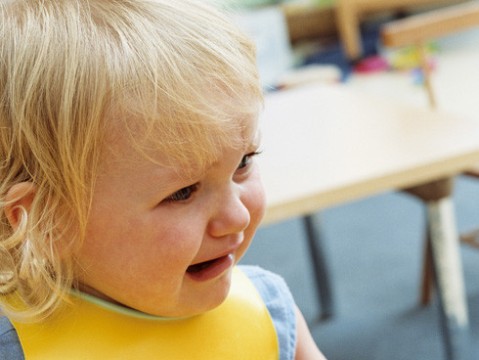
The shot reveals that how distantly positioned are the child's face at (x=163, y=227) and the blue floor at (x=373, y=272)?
1374mm

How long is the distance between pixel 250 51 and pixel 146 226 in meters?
0.18

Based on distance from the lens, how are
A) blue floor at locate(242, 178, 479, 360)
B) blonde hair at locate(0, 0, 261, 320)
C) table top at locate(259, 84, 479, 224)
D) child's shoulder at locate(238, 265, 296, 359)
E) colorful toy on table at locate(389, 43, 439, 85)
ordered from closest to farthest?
blonde hair at locate(0, 0, 261, 320), child's shoulder at locate(238, 265, 296, 359), table top at locate(259, 84, 479, 224), blue floor at locate(242, 178, 479, 360), colorful toy on table at locate(389, 43, 439, 85)

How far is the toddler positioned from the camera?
578mm

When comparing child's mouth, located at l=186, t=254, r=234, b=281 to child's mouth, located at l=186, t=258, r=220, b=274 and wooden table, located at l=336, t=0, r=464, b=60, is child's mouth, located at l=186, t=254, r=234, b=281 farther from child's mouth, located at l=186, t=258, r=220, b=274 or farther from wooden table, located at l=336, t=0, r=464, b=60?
wooden table, located at l=336, t=0, r=464, b=60

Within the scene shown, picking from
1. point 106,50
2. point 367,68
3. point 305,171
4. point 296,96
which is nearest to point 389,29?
point 296,96

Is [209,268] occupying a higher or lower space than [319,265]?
higher

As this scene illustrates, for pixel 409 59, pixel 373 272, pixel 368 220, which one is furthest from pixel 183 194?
pixel 409 59

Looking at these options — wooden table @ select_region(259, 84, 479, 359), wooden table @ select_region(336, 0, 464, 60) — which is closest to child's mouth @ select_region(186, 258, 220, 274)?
wooden table @ select_region(259, 84, 479, 359)

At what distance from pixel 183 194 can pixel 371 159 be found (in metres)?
0.64

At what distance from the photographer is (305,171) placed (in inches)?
47.3

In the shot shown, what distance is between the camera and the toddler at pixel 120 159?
1.90 feet

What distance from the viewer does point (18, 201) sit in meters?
0.60

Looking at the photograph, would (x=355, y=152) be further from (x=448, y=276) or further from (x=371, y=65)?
(x=371, y=65)

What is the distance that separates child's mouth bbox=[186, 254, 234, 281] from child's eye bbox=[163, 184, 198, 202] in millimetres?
62
